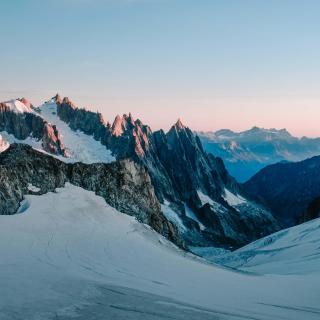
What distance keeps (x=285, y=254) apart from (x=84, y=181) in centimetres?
3902

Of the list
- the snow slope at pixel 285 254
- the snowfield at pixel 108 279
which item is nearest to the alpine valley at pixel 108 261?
the snowfield at pixel 108 279

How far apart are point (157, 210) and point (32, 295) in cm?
5539

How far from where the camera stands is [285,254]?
89.2 meters

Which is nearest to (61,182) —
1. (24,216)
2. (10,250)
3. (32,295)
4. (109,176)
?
(109,176)

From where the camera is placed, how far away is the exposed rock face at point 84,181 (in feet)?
212

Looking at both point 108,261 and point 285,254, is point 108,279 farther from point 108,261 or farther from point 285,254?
point 285,254

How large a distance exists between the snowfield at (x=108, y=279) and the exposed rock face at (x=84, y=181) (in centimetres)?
312

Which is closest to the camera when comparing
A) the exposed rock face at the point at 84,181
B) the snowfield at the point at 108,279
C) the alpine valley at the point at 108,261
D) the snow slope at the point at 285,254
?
the snowfield at the point at 108,279

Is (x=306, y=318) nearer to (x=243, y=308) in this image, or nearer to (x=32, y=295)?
(x=243, y=308)

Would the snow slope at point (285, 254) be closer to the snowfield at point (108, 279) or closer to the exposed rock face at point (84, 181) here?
the snowfield at point (108, 279)

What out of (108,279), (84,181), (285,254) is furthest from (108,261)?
(285,254)

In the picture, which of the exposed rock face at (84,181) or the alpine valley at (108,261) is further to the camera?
the exposed rock face at (84,181)

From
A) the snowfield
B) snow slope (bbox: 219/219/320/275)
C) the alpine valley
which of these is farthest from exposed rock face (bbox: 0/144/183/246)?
snow slope (bbox: 219/219/320/275)

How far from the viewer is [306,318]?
3011 cm
